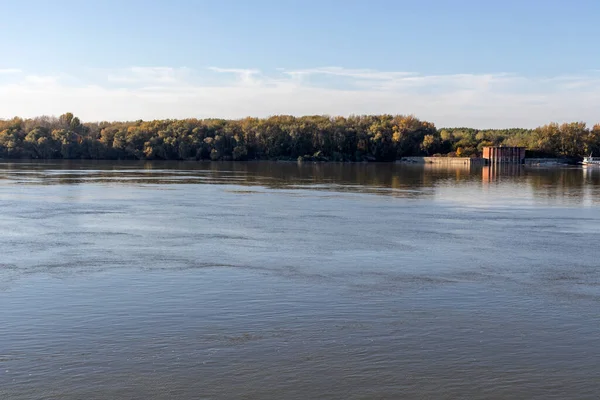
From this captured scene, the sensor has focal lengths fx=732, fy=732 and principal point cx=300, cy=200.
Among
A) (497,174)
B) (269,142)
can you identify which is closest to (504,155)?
(269,142)

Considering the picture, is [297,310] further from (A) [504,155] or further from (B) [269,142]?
(B) [269,142]

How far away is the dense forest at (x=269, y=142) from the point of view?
15462 cm

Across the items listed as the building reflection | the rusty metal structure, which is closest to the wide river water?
the building reflection

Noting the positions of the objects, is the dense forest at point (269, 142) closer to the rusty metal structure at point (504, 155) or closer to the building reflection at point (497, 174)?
the rusty metal structure at point (504, 155)

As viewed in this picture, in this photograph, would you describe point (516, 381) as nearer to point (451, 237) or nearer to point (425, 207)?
point (451, 237)

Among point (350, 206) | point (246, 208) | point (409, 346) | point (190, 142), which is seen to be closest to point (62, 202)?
point (246, 208)

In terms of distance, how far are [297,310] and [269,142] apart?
143572 mm

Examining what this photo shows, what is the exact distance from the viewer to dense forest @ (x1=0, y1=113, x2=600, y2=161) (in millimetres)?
154625

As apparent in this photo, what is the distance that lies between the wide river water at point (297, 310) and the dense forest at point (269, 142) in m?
124

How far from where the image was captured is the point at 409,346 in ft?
44.6

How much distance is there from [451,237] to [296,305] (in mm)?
12743

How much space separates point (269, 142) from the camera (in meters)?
159

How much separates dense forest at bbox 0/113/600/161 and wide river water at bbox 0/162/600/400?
12415cm

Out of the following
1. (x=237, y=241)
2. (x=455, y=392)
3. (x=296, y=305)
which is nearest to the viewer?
(x=455, y=392)
